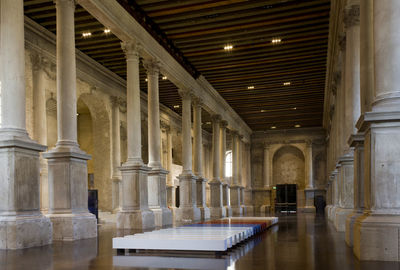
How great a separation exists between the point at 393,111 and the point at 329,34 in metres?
10.8

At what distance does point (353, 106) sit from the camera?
39.1 feet

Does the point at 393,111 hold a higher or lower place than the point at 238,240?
higher

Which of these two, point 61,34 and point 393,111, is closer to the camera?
point 393,111

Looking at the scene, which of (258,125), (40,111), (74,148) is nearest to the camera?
(74,148)

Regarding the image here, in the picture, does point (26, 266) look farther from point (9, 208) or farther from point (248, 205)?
point (248, 205)

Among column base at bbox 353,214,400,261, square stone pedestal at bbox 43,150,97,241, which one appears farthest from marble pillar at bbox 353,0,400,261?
square stone pedestal at bbox 43,150,97,241

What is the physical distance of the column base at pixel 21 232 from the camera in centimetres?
791

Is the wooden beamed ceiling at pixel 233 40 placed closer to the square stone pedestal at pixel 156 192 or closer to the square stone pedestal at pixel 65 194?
the square stone pedestal at pixel 156 192

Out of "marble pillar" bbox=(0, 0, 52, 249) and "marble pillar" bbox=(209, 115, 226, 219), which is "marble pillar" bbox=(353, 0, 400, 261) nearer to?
"marble pillar" bbox=(0, 0, 52, 249)

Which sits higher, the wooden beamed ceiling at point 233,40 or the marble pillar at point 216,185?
the wooden beamed ceiling at point 233,40

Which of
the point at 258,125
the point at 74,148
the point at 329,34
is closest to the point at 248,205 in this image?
the point at 258,125

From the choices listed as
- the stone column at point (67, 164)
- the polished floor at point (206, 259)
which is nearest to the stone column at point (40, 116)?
the stone column at point (67, 164)

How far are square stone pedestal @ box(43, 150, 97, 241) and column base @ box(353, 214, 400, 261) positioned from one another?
252 inches

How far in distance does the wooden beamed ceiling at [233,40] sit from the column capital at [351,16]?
87.1 inches
